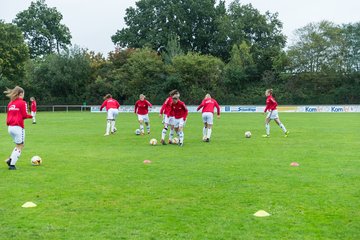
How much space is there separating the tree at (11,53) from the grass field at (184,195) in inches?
2008

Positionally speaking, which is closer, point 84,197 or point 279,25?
point 84,197

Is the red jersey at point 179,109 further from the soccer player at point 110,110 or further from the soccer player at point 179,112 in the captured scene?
the soccer player at point 110,110

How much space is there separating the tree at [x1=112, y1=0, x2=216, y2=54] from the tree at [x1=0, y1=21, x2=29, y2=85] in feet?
77.4

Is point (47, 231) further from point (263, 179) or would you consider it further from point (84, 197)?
point (263, 179)

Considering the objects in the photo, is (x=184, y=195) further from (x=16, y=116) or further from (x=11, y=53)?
(x=11, y=53)

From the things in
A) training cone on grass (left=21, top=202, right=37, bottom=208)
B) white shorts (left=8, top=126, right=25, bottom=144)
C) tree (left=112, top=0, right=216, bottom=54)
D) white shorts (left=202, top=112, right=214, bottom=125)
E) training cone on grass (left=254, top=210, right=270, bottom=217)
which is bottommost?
training cone on grass (left=21, top=202, right=37, bottom=208)

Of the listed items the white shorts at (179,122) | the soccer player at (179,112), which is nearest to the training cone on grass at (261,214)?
the soccer player at (179,112)

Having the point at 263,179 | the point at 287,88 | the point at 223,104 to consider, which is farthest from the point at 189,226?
the point at 287,88

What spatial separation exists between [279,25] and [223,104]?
28.2 metres

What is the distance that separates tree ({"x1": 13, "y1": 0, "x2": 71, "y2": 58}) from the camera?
90.9m

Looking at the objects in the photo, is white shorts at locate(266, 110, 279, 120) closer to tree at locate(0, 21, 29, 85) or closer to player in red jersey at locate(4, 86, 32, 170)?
player in red jersey at locate(4, 86, 32, 170)

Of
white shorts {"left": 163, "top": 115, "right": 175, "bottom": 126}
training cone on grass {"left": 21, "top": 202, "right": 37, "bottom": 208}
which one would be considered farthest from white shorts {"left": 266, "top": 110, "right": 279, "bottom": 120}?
training cone on grass {"left": 21, "top": 202, "right": 37, "bottom": 208}

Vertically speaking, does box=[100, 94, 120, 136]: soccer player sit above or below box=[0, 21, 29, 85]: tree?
below

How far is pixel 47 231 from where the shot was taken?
20.7 feet
